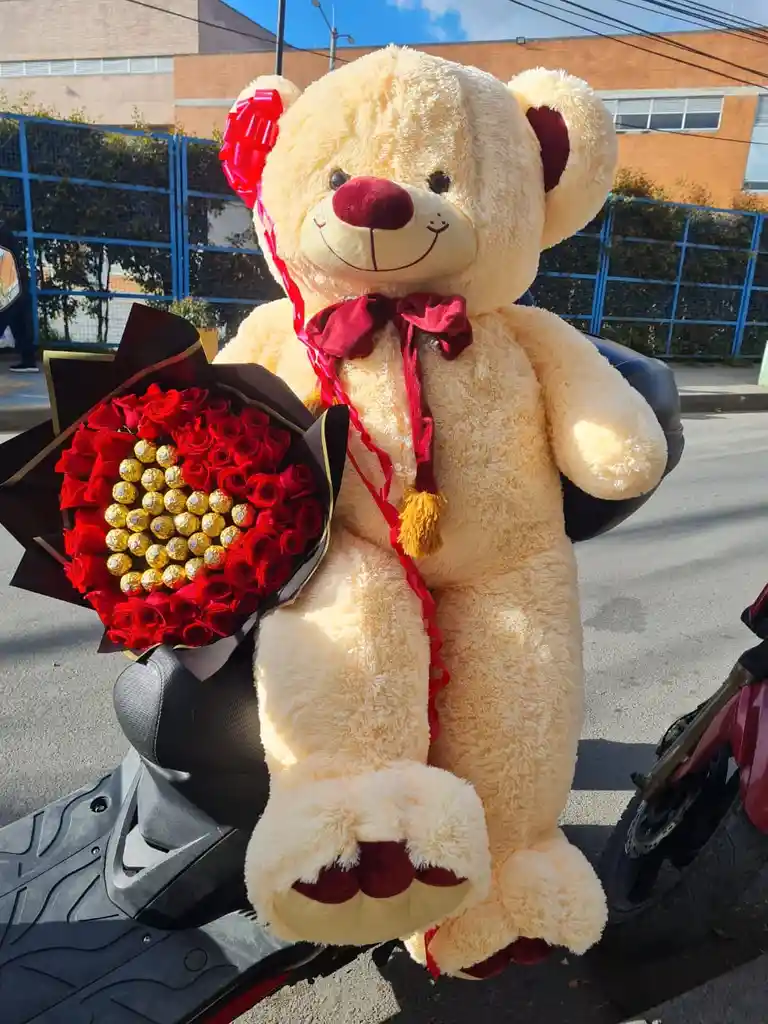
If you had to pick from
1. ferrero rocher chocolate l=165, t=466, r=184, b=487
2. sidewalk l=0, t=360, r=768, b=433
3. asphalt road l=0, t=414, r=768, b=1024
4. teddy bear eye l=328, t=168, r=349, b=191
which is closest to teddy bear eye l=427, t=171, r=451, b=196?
teddy bear eye l=328, t=168, r=349, b=191

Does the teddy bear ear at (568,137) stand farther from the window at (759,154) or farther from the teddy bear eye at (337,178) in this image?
the window at (759,154)

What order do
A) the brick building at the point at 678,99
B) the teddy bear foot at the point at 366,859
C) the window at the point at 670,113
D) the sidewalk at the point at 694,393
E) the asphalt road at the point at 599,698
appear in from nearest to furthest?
the teddy bear foot at the point at 366,859 < the asphalt road at the point at 599,698 < the sidewalk at the point at 694,393 < the brick building at the point at 678,99 < the window at the point at 670,113

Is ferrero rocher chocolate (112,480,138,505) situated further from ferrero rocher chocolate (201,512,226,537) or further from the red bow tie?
the red bow tie

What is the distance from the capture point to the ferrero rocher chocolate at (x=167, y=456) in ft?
3.45

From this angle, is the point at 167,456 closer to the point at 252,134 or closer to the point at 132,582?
the point at 132,582

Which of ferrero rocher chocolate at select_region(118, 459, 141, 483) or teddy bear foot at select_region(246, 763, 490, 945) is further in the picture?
ferrero rocher chocolate at select_region(118, 459, 141, 483)

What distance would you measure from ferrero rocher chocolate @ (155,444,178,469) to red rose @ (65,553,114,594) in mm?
150

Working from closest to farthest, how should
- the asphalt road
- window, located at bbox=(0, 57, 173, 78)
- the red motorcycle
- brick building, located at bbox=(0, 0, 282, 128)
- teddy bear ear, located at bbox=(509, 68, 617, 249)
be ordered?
teddy bear ear, located at bbox=(509, 68, 617, 249)
the red motorcycle
the asphalt road
brick building, located at bbox=(0, 0, 282, 128)
window, located at bbox=(0, 57, 173, 78)

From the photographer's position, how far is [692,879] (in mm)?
1389

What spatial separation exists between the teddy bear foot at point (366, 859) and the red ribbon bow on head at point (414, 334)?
1.38 feet

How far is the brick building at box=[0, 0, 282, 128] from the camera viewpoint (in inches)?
1350

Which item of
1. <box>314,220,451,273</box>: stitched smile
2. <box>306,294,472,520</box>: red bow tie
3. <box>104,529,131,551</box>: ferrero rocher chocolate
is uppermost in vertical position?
<box>314,220,451,273</box>: stitched smile

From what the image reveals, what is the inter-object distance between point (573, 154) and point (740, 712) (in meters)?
0.98

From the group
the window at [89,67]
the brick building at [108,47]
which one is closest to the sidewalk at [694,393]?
the brick building at [108,47]
